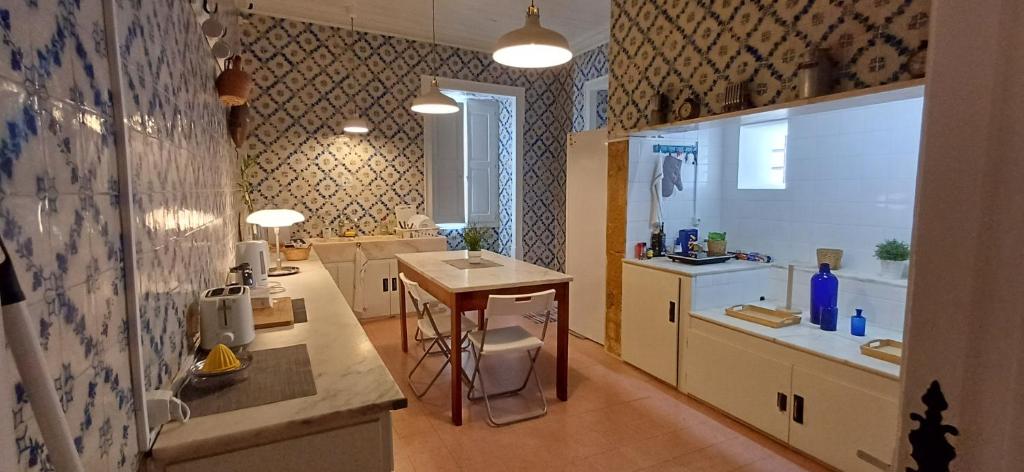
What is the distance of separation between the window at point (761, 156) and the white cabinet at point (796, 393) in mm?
1213

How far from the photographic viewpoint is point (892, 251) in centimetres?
253

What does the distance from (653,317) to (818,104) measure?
1.60 meters

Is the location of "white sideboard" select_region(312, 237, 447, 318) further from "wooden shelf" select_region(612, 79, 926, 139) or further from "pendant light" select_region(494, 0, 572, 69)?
"pendant light" select_region(494, 0, 572, 69)

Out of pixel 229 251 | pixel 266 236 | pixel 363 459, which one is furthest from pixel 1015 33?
pixel 266 236

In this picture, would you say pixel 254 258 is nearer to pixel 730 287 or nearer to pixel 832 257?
pixel 730 287

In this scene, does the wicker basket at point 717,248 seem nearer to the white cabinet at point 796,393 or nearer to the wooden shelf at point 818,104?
the white cabinet at point 796,393

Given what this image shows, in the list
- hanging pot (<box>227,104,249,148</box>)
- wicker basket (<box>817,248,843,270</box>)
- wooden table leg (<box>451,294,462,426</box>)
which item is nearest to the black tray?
wicker basket (<box>817,248,843,270</box>)

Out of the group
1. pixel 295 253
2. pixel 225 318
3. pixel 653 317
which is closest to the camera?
pixel 225 318

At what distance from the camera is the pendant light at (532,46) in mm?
2053

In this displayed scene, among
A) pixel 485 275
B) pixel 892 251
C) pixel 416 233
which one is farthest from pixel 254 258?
pixel 892 251

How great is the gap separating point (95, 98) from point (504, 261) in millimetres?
2864

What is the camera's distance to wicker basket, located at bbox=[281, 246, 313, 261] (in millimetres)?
3709

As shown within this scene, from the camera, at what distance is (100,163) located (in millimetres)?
834

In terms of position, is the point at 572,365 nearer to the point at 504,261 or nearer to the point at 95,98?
the point at 504,261
